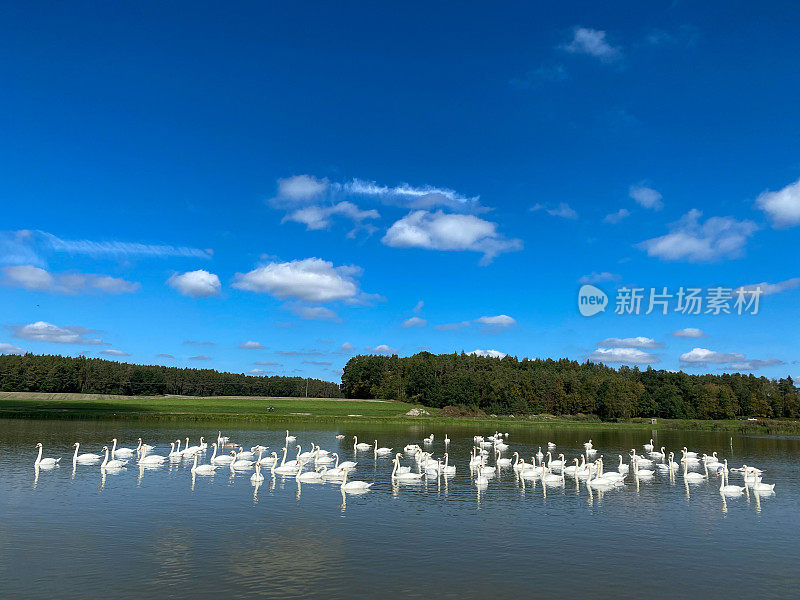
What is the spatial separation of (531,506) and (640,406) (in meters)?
126

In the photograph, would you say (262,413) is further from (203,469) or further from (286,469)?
(286,469)

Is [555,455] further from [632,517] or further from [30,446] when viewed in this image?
[30,446]

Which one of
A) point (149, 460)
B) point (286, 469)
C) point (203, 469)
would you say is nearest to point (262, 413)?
point (149, 460)

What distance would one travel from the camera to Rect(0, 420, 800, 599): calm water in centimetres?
1731

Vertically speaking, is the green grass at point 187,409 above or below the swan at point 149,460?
above

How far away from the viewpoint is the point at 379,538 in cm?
2245

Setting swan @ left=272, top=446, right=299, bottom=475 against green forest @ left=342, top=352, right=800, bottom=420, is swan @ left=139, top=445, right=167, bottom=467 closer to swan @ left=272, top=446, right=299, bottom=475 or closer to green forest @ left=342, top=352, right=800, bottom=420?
swan @ left=272, top=446, right=299, bottom=475

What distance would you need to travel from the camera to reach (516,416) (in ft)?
422

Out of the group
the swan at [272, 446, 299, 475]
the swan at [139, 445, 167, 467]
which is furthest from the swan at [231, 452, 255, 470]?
the swan at [139, 445, 167, 467]

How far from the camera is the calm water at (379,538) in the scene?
56.8 ft

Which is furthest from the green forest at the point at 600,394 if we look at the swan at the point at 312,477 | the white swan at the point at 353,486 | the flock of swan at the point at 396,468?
the white swan at the point at 353,486

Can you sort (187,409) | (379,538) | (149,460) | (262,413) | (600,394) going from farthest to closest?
(600,394) < (187,409) < (262,413) < (149,460) < (379,538)

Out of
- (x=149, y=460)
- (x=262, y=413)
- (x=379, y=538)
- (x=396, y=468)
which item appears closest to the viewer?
(x=379, y=538)

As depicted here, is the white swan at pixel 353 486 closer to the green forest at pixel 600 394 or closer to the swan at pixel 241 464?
the swan at pixel 241 464
